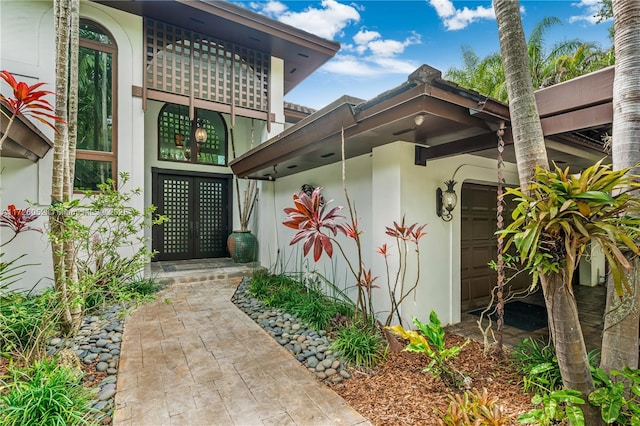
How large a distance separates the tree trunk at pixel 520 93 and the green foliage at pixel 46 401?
3.61 meters

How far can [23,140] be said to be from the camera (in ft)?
13.8

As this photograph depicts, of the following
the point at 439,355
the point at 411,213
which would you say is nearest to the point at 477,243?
the point at 411,213

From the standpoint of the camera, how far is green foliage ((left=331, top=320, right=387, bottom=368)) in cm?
314

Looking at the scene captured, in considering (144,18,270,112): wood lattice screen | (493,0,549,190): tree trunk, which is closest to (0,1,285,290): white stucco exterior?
(144,18,270,112): wood lattice screen

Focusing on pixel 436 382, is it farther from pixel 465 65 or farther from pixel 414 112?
pixel 465 65

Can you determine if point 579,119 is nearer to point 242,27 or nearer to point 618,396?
point 618,396

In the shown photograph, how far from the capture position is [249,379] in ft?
9.46

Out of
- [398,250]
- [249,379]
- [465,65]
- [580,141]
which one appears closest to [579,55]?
[465,65]

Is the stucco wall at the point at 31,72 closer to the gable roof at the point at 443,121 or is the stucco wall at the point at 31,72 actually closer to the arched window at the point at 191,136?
the arched window at the point at 191,136

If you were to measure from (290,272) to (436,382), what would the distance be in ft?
14.5

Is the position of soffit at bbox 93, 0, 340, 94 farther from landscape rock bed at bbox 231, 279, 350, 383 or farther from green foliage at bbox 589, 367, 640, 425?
green foliage at bbox 589, 367, 640, 425

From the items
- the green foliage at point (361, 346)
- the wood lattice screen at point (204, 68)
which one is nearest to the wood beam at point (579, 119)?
the green foliage at point (361, 346)

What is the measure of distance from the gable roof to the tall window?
162 inches

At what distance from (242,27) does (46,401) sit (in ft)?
24.7
